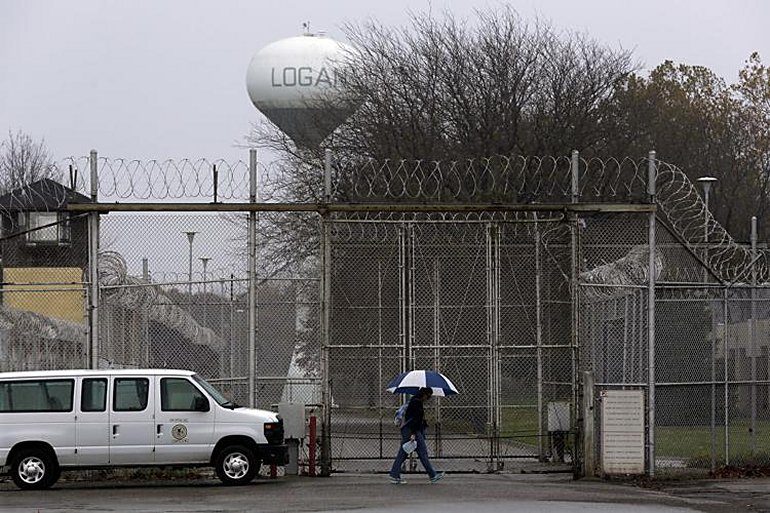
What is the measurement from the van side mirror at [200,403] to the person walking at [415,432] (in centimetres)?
269

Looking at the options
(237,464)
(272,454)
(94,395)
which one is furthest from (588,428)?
(94,395)

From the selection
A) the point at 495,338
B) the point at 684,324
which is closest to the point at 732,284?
the point at 684,324

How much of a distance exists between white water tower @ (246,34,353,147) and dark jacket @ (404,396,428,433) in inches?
913

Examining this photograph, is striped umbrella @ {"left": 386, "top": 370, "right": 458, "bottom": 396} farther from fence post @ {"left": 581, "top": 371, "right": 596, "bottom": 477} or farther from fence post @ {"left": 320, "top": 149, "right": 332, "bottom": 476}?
fence post @ {"left": 581, "top": 371, "right": 596, "bottom": 477}

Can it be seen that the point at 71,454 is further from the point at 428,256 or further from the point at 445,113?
the point at 445,113

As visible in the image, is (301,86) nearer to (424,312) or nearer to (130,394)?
(424,312)

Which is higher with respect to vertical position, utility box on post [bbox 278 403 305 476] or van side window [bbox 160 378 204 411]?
van side window [bbox 160 378 204 411]

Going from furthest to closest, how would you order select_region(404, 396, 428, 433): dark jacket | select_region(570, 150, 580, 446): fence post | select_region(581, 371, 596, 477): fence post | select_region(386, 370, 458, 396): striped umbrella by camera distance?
select_region(570, 150, 580, 446): fence post < select_region(581, 371, 596, 477): fence post < select_region(404, 396, 428, 433): dark jacket < select_region(386, 370, 458, 396): striped umbrella

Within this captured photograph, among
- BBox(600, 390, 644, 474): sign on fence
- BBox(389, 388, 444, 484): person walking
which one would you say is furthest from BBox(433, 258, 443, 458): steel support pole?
BBox(600, 390, 644, 474): sign on fence

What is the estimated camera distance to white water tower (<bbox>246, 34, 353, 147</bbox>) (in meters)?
46.8

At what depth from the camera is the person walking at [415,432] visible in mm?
21844

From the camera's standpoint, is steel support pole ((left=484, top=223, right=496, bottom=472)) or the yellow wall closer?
the yellow wall

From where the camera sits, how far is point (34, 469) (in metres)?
21.1

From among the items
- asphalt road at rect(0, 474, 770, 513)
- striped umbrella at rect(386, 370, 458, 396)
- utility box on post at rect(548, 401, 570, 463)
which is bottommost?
asphalt road at rect(0, 474, 770, 513)
